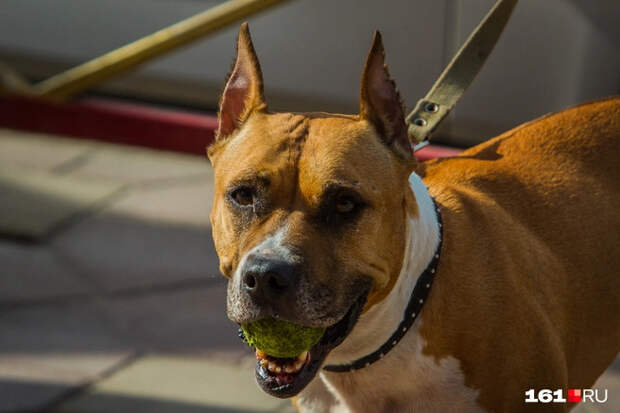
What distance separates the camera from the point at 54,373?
4.74 meters

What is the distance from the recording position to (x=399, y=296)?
3.09 meters

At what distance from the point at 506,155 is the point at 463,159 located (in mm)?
148

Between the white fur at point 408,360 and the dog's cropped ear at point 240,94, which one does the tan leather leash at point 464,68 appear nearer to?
the white fur at point 408,360

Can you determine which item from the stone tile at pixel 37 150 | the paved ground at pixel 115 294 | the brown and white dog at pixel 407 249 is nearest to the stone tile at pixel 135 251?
the paved ground at pixel 115 294

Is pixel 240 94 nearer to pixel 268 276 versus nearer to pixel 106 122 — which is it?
pixel 268 276

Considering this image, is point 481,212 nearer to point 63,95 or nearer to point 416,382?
point 416,382

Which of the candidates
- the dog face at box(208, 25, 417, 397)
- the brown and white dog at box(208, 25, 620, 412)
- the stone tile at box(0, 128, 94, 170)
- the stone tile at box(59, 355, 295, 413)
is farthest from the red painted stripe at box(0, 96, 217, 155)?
the dog face at box(208, 25, 417, 397)

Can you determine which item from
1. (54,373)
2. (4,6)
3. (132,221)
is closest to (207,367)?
(54,373)

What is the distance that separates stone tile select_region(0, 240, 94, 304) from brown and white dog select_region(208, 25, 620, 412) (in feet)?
7.87

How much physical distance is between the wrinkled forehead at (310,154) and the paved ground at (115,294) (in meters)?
1.71

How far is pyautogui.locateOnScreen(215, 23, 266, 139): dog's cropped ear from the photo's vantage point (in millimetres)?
3238

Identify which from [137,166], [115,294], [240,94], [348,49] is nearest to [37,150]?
[137,166]

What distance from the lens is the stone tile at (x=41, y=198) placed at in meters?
6.15

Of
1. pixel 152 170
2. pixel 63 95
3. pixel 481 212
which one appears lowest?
pixel 152 170
